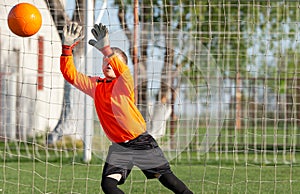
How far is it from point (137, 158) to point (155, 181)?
3192 millimetres

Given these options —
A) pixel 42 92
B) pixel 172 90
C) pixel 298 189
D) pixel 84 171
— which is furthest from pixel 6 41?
pixel 298 189

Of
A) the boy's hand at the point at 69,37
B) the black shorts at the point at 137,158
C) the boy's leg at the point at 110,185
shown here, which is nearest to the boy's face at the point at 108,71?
the boy's hand at the point at 69,37

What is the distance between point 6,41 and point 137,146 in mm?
12101

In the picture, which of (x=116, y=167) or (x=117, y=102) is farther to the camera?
(x=117, y=102)

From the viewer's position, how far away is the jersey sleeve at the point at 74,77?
5.39 metres

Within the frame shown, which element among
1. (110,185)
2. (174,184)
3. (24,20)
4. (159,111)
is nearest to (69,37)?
(24,20)

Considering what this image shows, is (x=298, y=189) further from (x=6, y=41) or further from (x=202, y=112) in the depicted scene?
(x=6, y=41)

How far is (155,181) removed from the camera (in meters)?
8.36

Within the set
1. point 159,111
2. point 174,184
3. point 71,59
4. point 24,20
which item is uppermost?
point 24,20

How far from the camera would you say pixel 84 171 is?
946 centimetres

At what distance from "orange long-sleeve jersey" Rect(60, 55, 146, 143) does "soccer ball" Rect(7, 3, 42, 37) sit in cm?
60

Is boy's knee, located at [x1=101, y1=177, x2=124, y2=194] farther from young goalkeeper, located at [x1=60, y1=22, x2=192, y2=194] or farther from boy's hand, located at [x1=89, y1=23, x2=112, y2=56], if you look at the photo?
boy's hand, located at [x1=89, y1=23, x2=112, y2=56]

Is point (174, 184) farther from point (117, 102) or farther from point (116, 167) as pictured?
point (117, 102)

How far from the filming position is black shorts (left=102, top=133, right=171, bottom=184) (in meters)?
5.20
